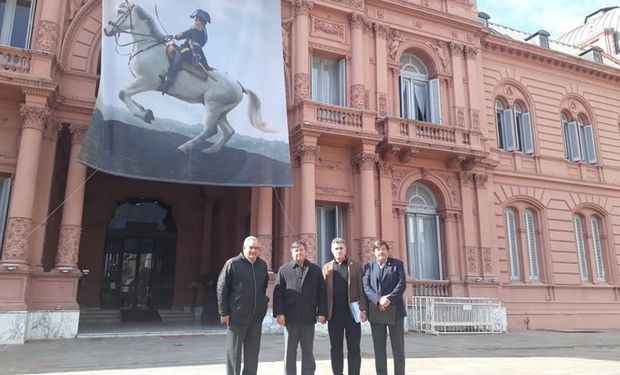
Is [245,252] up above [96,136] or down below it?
below

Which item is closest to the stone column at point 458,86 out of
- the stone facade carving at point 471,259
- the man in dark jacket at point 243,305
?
the stone facade carving at point 471,259

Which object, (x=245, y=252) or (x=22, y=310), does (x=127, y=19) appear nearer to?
(x=22, y=310)

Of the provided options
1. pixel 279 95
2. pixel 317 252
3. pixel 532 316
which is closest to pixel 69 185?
pixel 279 95

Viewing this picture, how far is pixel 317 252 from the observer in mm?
15648

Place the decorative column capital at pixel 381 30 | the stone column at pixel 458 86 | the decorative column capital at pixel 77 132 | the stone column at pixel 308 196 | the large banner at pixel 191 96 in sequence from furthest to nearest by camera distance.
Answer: the stone column at pixel 458 86, the decorative column capital at pixel 381 30, the stone column at pixel 308 196, the decorative column capital at pixel 77 132, the large banner at pixel 191 96

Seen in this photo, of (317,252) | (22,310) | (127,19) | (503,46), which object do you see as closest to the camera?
(22,310)

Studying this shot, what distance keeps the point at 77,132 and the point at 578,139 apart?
19.9m

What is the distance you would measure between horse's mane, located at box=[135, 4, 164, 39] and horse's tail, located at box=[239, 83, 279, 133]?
2.53m

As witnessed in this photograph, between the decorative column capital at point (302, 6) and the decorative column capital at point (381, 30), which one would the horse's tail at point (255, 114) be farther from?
the decorative column capital at point (381, 30)

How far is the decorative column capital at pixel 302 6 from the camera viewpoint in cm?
1617

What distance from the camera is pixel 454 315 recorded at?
15.2m

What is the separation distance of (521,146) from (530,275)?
5273 millimetres

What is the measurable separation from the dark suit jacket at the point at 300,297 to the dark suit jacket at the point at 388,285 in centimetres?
68

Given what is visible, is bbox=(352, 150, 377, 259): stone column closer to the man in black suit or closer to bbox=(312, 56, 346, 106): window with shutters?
bbox=(312, 56, 346, 106): window with shutters
